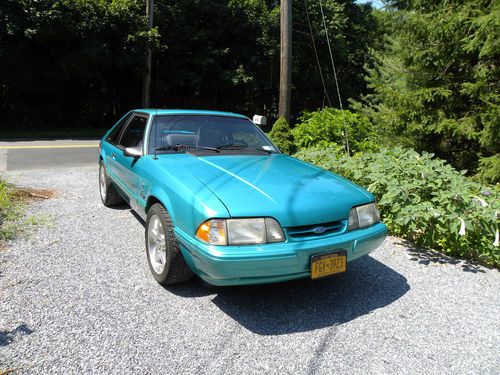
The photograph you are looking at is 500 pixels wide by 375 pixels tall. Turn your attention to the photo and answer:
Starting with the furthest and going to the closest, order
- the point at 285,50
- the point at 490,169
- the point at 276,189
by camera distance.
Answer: the point at 285,50 → the point at 490,169 → the point at 276,189

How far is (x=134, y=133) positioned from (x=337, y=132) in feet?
15.0

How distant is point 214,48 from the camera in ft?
69.1

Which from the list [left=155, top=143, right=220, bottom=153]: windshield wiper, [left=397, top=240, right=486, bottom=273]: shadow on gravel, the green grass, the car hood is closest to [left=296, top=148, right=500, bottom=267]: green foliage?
[left=397, top=240, right=486, bottom=273]: shadow on gravel

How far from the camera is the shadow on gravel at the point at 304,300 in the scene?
275 cm

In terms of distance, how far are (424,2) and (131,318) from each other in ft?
23.2

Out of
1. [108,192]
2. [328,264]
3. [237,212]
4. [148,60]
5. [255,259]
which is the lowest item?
[108,192]

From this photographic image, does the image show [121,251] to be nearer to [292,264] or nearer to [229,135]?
[229,135]

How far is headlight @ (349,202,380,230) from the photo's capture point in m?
2.91

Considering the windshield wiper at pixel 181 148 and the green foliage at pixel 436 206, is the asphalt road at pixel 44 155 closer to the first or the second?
the windshield wiper at pixel 181 148

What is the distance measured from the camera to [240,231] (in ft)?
8.29

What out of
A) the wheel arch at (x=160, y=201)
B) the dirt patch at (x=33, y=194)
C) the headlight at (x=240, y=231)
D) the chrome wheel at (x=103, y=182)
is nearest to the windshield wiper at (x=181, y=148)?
the wheel arch at (x=160, y=201)

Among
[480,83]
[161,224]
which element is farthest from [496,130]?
[161,224]

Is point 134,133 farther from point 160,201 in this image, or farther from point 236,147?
point 160,201

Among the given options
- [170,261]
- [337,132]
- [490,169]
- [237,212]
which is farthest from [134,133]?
[490,169]
